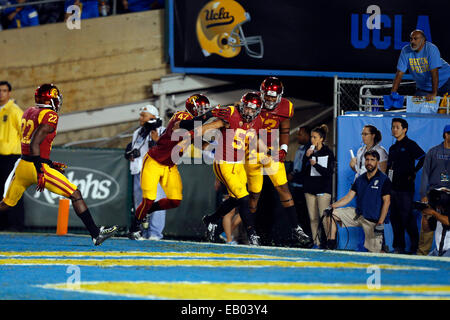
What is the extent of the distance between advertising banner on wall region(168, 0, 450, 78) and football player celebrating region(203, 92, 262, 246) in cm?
344

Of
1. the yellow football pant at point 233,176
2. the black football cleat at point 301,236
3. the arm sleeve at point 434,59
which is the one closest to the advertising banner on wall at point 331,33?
the arm sleeve at point 434,59

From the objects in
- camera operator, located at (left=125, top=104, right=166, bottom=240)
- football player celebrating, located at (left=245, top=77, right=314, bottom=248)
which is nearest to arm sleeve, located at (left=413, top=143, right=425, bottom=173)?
football player celebrating, located at (left=245, top=77, right=314, bottom=248)

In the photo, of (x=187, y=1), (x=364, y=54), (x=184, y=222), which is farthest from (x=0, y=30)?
(x=364, y=54)

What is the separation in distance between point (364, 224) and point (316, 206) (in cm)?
96

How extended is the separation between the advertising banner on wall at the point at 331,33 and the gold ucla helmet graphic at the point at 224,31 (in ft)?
0.05

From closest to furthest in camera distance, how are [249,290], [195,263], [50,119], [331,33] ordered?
1. [249,290]
2. [195,263]
3. [50,119]
4. [331,33]

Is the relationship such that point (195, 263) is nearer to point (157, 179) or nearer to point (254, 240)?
point (254, 240)

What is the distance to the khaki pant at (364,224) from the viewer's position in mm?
9594

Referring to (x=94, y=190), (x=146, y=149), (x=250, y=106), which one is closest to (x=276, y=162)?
(x=250, y=106)

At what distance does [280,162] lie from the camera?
9.77m

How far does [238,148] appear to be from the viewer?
9.48m

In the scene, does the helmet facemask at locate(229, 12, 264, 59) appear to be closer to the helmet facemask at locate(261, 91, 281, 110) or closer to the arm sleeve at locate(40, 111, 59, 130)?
the helmet facemask at locate(261, 91, 281, 110)

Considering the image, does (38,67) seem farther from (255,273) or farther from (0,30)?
(255,273)
